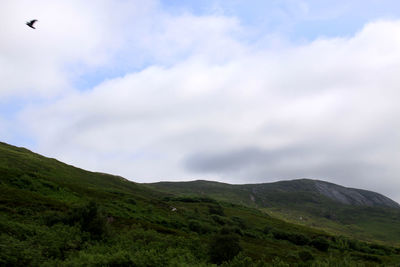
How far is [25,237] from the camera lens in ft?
93.7

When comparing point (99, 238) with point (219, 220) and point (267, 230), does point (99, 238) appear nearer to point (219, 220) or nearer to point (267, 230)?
point (219, 220)

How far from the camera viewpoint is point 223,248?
1564 inches

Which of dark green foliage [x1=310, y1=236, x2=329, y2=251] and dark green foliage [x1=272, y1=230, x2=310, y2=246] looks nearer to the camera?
dark green foliage [x1=310, y1=236, x2=329, y2=251]

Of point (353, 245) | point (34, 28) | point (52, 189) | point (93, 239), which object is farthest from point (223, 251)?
point (353, 245)

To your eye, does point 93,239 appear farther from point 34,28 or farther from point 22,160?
point 22,160

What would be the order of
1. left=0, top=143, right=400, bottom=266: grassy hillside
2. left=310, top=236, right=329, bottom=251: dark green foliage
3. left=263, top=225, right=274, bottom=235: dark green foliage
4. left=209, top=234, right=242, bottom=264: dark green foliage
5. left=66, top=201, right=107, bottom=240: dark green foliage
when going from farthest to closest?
left=263, top=225, right=274, bottom=235: dark green foliage
left=310, top=236, right=329, bottom=251: dark green foliage
left=209, top=234, right=242, bottom=264: dark green foliage
left=66, top=201, right=107, bottom=240: dark green foliage
left=0, top=143, right=400, bottom=266: grassy hillside

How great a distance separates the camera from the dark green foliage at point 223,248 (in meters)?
39.3

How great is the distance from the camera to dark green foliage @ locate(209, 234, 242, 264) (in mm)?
39284

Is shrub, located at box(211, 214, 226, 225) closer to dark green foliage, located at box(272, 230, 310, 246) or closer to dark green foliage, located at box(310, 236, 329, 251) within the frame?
dark green foliage, located at box(272, 230, 310, 246)

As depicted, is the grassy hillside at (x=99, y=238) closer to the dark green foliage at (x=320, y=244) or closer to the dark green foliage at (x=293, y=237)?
the dark green foliage at (x=320, y=244)

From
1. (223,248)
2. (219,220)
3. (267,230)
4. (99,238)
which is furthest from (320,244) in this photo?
(99,238)

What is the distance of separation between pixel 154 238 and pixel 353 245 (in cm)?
8356

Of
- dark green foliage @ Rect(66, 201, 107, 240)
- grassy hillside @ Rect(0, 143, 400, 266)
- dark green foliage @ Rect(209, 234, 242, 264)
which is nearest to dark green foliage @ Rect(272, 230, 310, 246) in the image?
grassy hillside @ Rect(0, 143, 400, 266)

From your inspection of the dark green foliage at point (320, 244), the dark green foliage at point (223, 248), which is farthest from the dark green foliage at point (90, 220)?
the dark green foliage at point (320, 244)
